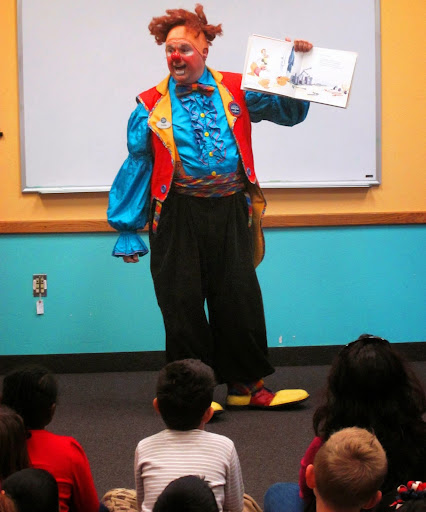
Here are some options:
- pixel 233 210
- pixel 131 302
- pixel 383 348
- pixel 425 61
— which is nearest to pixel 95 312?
pixel 131 302

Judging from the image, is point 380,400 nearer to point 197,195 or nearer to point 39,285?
point 197,195

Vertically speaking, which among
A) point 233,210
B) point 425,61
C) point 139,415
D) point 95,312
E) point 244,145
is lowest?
point 139,415

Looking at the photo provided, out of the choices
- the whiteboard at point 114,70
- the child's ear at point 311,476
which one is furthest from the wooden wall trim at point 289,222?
the child's ear at point 311,476

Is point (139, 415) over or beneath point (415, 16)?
beneath

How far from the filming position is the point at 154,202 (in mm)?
3098

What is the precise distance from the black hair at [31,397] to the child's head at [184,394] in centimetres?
28

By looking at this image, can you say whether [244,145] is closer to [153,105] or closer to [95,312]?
[153,105]

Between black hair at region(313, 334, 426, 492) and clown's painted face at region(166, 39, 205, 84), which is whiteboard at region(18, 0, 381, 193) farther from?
black hair at region(313, 334, 426, 492)

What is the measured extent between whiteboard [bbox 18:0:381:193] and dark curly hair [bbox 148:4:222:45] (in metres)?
0.88

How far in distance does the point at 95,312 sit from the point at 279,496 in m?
2.24

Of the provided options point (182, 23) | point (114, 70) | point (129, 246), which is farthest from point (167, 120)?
point (114, 70)

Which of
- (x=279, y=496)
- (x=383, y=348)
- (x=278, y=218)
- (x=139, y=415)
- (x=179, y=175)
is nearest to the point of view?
(x=383, y=348)

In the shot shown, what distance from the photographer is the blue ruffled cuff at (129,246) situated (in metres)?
3.10

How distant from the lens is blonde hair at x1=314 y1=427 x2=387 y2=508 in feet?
4.59
